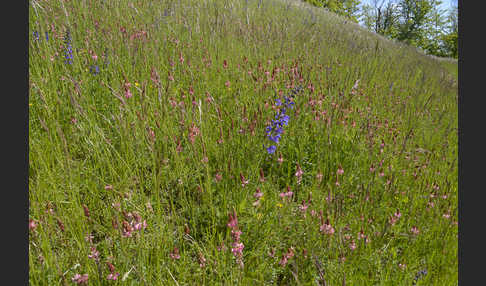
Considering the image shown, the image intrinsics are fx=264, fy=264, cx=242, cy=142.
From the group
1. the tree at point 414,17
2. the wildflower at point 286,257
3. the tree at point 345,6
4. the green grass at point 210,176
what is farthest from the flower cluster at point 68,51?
the tree at point 414,17

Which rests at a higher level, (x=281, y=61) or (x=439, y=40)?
(x=439, y=40)

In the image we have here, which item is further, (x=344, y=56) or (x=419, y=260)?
(x=344, y=56)

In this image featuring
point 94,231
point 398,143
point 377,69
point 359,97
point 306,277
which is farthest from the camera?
point 377,69

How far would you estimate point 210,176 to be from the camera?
177 centimetres

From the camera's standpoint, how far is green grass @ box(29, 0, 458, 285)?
1.27 metres

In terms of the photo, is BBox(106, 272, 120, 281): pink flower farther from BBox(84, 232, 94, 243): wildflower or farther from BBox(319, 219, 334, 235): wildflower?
BBox(319, 219, 334, 235): wildflower

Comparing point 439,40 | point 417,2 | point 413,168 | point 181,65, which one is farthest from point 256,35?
point 439,40

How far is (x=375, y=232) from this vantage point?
1.59 m

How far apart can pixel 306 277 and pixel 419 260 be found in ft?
2.41

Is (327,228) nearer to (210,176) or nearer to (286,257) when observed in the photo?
(286,257)

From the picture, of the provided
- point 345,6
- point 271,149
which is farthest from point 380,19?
point 345,6

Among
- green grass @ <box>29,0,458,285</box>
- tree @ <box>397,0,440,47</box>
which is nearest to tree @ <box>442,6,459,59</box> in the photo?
tree @ <box>397,0,440,47</box>

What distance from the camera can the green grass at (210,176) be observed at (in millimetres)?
1267

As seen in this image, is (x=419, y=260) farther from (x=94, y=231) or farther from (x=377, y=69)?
(x=377, y=69)
